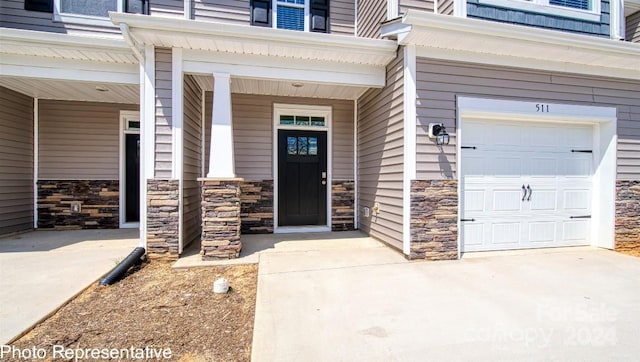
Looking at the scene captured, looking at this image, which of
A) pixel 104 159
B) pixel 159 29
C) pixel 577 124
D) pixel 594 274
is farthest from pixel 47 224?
pixel 577 124

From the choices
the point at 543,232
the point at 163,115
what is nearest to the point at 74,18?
the point at 163,115

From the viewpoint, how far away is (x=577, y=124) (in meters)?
4.50

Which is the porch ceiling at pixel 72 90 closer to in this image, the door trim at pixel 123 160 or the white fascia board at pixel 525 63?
the door trim at pixel 123 160

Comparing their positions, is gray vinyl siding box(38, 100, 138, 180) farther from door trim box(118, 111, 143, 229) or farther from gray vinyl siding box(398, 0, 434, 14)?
gray vinyl siding box(398, 0, 434, 14)

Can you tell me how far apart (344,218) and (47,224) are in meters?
5.41

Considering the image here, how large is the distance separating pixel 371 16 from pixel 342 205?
10.5 feet

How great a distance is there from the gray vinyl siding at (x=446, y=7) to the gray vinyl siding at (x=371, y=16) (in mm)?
748

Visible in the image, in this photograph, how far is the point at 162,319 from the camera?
232cm

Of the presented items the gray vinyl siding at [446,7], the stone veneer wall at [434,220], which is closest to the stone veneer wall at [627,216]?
the stone veneer wall at [434,220]

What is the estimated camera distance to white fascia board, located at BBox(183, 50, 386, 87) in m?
3.87

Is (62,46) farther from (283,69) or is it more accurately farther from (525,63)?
(525,63)

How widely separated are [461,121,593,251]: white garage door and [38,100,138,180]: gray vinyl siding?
5946 mm

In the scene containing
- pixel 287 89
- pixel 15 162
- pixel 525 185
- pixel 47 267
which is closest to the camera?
pixel 47 267

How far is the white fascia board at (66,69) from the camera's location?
404cm
